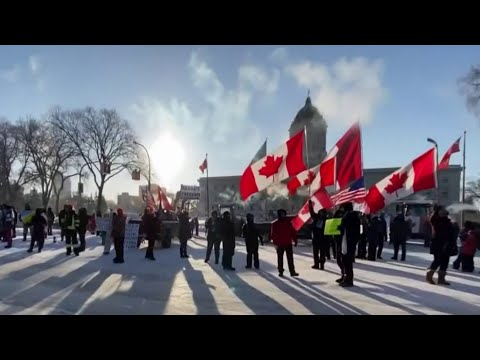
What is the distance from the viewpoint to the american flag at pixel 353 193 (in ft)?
39.9

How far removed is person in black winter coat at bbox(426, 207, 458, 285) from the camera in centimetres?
977

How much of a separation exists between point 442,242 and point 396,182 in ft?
10.8

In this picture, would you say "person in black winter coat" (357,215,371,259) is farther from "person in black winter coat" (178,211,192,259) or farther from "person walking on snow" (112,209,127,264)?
"person walking on snow" (112,209,127,264)

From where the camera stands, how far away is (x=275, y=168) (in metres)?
14.0

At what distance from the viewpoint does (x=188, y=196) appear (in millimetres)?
27062

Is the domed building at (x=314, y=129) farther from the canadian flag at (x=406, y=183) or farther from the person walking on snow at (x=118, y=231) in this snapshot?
the person walking on snow at (x=118, y=231)

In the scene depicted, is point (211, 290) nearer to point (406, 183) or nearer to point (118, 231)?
point (118, 231)

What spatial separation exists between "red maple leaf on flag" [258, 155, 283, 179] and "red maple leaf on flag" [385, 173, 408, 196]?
3335mm

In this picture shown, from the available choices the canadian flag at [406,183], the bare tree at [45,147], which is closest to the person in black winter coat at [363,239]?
the canadian flag at [406,183]

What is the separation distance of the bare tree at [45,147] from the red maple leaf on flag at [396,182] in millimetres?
43218
